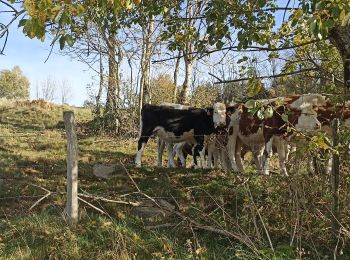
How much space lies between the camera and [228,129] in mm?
11945

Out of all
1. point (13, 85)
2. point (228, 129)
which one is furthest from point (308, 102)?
point (13, 85)

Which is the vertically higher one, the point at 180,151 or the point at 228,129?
the point at 228,129

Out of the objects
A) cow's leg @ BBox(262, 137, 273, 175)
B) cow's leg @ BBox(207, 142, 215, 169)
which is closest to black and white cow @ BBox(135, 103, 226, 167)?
cow's leg @ BBox(207, 142, 215, 169)

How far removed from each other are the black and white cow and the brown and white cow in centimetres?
80

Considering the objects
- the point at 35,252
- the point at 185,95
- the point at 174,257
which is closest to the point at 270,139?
the point at 174,257

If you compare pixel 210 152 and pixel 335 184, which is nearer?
pixel 335 184

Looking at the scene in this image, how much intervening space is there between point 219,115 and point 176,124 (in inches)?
56.2

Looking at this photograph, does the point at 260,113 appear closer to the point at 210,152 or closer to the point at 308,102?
the point at 308,102

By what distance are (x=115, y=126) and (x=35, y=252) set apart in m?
15.3

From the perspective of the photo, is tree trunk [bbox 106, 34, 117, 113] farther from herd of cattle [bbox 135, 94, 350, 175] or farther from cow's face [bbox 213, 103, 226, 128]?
cow's face [bbox 213, 103, 226, 128]

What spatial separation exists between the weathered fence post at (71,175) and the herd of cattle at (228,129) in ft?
13.5

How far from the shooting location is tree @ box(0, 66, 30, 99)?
7188 cm

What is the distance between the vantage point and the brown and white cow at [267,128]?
33.8 ft

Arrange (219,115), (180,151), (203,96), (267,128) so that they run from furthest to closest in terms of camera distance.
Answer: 1. (203,96)
2. (180,151)
3. (219,115)
4. (267,128)
